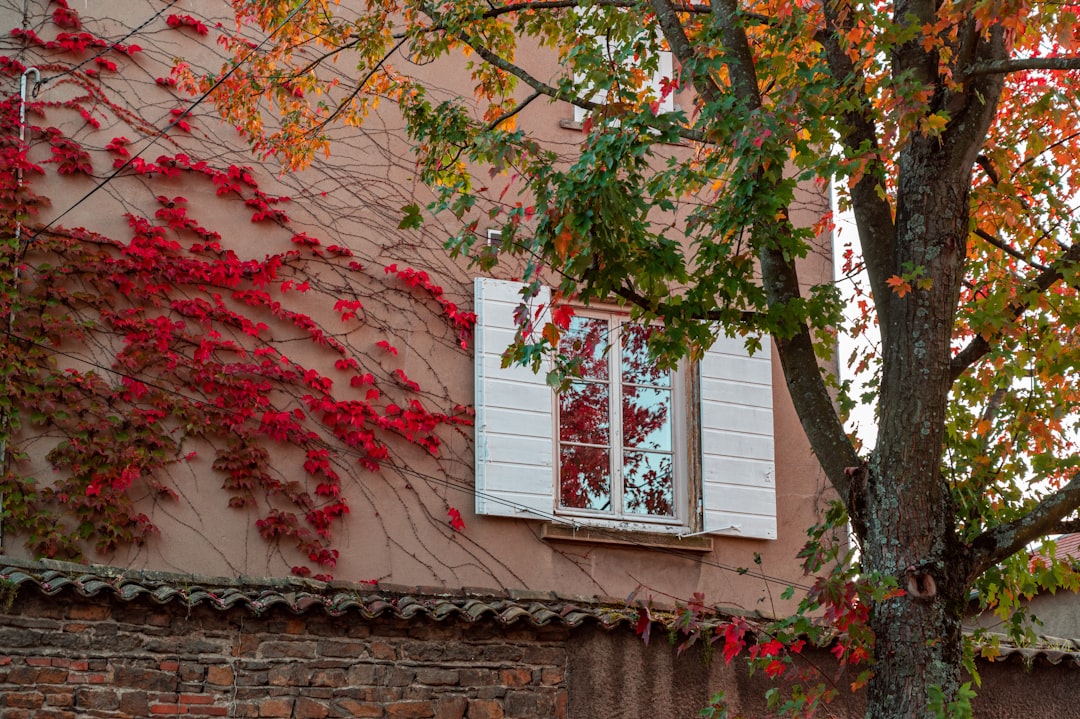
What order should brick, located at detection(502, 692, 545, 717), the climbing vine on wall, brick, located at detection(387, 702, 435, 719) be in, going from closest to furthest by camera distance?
brick, located at detection(387, 702, 435, 719) < brick, located at detection(502, 692, 545, 717) < the climbing vine on wall

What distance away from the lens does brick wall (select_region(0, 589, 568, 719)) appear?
6.39 m

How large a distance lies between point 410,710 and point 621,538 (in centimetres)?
259

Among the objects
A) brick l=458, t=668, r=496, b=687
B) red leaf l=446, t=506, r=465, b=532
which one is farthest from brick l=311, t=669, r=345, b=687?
red leaf l=446, t=506, r=465, b=532

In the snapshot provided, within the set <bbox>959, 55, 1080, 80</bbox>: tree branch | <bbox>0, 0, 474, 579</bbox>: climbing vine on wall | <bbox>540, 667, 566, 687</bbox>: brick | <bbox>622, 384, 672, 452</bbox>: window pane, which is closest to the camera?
<bbox>959, 55, 1080, 80</bbox>: tree branch

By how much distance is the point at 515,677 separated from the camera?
7258mm

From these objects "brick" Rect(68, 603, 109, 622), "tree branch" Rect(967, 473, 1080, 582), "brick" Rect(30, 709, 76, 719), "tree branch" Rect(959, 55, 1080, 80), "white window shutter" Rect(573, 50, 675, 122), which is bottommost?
"brick" Rect(30, 709, 76, 719)

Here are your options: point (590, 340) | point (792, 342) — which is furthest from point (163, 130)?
point (792, 342)

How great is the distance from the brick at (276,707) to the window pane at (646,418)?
3.48m

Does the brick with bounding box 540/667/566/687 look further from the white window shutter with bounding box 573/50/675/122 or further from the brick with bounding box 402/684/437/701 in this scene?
the white window shutter with bounding box 573/50/675/122

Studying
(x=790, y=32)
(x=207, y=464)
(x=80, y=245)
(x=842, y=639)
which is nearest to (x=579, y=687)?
(x=842, y=639)

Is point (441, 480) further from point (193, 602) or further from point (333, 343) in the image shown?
point (193, 602)

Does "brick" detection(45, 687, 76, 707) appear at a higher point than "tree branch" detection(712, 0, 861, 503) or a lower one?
lower

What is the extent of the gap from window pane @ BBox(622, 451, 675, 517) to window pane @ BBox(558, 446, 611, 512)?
14cm

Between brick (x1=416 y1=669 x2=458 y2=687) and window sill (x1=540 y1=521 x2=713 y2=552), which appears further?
window sill (x1=540 y1=521 x2=713 y2=552)
